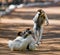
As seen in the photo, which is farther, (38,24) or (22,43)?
(38,24)

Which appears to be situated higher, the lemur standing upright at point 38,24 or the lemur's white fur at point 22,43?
the lemur standing upright at point 38,24

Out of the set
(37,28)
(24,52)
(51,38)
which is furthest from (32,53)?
(51,38)

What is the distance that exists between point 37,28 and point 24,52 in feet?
5.35

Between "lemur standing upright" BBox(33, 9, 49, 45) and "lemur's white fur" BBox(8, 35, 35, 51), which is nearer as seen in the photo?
"lemur's white fur" BBox(8, 35, 35, 51)

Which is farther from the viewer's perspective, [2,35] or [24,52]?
[2,35]

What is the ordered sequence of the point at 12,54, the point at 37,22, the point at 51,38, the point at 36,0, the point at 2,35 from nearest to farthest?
the point at 12,54
the point at 37,22
the point at 51,38
the point at 2,35
the point at 36,0

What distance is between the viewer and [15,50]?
43.3 ft

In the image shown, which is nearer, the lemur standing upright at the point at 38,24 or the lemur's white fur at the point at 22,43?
the lemur's white fur at the point at 22,43

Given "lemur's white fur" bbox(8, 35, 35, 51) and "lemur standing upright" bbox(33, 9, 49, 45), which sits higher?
"lemur standing upright" bbox(33, 9, 49, 45)

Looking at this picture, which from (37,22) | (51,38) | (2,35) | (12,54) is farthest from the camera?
(2,35)

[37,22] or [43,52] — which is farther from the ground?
[37,22]

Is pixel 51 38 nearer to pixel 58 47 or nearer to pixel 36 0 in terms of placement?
pixel 58 47

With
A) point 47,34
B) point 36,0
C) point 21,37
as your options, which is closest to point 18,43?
point 21,37

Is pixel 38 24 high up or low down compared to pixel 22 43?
up
